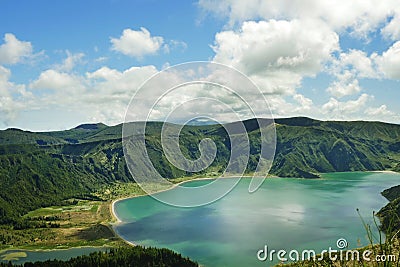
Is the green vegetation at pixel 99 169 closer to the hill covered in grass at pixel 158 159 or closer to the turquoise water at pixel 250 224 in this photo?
the hill covered in grass at pixel 158 159

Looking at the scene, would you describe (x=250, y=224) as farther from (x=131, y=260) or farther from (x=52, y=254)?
(x=52, y=254)

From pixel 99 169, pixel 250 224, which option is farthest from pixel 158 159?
pixel 250 224

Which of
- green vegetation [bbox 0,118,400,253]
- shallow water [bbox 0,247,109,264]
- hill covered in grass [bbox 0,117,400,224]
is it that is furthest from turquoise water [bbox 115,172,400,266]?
hill covered in grass [bbox 0,117,400,224]

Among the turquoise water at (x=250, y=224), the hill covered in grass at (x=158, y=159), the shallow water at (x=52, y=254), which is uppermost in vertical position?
the hill covered in grass at (x=158, y=159)

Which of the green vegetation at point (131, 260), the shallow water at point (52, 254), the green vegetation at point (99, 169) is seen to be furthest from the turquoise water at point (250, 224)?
the green vegetation at point (99, 169)

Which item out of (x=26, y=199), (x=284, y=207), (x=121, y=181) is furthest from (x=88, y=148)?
(x=284, y=207)
